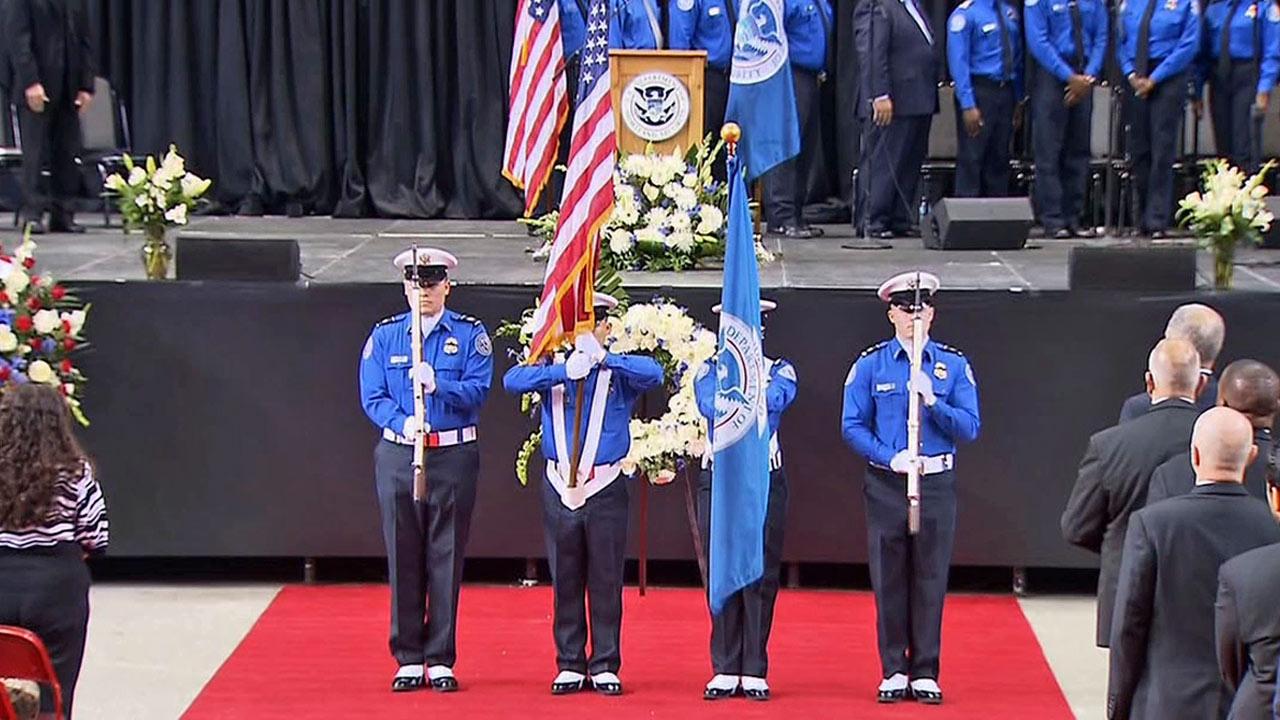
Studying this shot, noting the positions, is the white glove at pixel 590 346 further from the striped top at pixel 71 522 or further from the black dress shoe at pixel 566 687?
the striped top at pixel 71 522

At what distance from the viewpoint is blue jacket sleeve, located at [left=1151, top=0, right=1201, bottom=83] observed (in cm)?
1469

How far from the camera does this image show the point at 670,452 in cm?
994

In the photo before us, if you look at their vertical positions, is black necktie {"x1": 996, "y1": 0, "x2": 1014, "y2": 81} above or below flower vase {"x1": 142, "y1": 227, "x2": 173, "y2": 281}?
above

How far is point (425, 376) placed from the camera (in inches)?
381

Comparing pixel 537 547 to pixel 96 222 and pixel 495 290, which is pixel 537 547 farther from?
pixel 96 222

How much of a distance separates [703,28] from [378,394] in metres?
6.17

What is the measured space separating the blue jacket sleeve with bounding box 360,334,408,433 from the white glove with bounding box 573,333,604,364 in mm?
936

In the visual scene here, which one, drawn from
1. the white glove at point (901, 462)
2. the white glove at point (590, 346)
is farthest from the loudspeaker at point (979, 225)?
the white glove at point (590, 346)

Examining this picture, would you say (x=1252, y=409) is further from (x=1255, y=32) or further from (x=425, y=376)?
(x=1255, y=32)

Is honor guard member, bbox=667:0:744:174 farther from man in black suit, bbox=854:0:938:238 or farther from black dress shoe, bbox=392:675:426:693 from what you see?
black dress shoe, bbox=392:675:426:693

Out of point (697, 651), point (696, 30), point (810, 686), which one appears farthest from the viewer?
Result: point (696, 30)

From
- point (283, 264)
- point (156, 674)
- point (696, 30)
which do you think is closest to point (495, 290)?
point (283, 264)

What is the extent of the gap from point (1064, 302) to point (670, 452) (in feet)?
9.50

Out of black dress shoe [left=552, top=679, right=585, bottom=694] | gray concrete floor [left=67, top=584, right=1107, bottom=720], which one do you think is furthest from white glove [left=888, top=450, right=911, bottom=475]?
black dress shoe [left=552, top=679, right=585, bottom=694]
